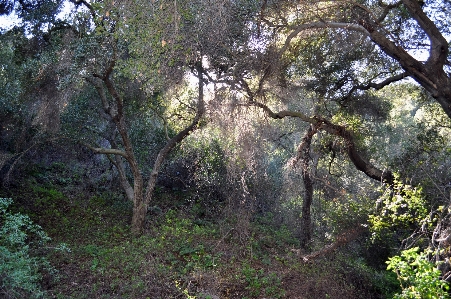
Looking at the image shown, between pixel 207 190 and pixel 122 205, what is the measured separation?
232 cm

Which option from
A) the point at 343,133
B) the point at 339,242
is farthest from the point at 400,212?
the point at 343,133

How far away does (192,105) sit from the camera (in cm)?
985

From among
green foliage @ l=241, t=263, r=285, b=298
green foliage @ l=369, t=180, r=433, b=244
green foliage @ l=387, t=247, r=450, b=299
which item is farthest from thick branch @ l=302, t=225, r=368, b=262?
green foliage @ l=387, t=247, r=450, b=299

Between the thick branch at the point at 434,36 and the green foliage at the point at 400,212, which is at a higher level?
the thick branch at the point at 434,36

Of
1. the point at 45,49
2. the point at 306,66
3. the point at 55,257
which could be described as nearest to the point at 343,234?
the point at 306,66

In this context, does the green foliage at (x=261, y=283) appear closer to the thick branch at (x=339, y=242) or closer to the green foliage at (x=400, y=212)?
the thick branch at (x=339, y=242)

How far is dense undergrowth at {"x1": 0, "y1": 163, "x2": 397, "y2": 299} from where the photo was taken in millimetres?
6887

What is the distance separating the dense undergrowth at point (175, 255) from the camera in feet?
22.6

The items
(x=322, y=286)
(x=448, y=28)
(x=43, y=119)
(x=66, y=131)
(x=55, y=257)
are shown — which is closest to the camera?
(x=322, y=286)

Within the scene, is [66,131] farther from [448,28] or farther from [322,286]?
[448,28]

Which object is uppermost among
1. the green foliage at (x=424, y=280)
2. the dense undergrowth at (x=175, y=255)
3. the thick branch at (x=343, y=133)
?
the thick branch at (x=343, y=133)

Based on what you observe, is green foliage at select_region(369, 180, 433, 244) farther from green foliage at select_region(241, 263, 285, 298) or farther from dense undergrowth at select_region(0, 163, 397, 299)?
green foliage at select_region(241, 263, 285, 298)

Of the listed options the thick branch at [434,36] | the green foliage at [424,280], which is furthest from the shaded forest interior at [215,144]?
the green foliage at [424,280]

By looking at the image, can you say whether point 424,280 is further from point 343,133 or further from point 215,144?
point 215,144
